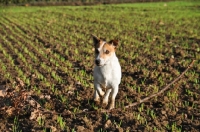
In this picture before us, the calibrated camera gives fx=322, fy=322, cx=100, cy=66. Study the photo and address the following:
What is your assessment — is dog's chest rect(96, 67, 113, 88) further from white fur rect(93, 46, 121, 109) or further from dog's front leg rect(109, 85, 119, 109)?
dog's front leg rect(109, 85, 119, 109)

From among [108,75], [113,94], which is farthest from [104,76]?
[113,94]

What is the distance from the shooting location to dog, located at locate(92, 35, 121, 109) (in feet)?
17.6

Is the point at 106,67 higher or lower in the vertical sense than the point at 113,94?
higher

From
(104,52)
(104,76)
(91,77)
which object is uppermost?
(104,52)

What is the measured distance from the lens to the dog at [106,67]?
17.6ft

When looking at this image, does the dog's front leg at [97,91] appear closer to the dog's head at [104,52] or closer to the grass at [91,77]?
the grass at [91,77]

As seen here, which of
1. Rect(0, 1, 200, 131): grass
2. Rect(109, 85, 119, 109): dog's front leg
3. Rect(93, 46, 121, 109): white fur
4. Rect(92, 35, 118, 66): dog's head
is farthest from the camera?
Rect(109, 85, 119, 109): dog's front leg

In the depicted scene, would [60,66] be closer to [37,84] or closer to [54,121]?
[37,84]

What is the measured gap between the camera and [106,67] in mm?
5520

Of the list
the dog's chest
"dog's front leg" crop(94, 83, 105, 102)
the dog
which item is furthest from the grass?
the dog's chest

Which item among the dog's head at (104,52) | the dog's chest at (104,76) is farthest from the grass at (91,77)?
the dog's head at (104,52)

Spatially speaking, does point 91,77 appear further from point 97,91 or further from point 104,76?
point 104,76

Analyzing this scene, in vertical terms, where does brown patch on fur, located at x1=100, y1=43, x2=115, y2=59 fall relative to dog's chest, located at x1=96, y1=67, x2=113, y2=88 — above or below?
above

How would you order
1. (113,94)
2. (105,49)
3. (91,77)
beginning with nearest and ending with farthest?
1. (105,49)
2. (113,94)
3. (91,77)
